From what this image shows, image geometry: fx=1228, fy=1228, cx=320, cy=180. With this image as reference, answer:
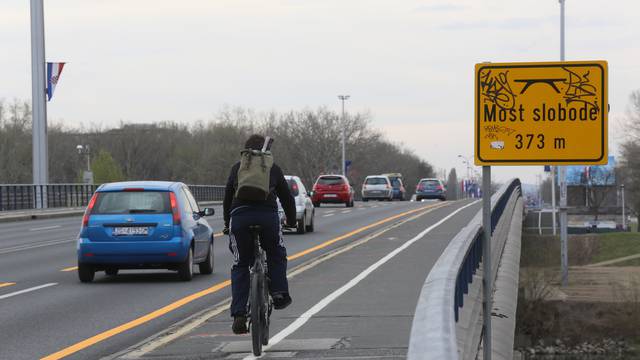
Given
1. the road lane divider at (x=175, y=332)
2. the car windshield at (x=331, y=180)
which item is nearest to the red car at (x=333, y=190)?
the car windshield at (x=331, y=180)

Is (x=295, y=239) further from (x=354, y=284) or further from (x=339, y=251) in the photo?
(x=354, y=284)

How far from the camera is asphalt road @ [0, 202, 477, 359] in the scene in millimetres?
10547

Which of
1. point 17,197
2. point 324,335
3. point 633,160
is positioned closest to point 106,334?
point 324,335

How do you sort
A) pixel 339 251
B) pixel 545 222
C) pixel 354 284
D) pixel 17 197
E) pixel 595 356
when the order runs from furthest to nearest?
pixel 545 222, pixel 17 197, pixel 595 356, pixel 339 251, pixel 354 284

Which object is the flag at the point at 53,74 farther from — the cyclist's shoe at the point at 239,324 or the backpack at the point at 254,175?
the cyclist's shoe at the point at 239,324

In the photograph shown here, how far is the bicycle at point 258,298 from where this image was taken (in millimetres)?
9227

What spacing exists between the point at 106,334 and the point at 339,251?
1235 cm

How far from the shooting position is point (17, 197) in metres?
44.9

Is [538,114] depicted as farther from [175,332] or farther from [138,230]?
[138,230]

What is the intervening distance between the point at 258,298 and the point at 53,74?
137 ft

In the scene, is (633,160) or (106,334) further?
(633,160)

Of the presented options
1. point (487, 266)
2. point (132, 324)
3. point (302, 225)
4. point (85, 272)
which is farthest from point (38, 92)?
point (487, 266)

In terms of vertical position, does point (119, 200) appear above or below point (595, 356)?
above

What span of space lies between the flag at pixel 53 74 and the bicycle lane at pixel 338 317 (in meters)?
29.6
